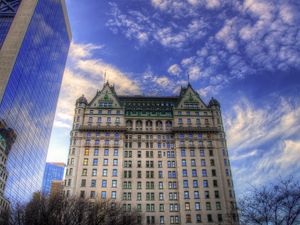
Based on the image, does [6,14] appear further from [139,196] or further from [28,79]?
[139,196]

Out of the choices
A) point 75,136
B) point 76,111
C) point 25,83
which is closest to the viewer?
point 75,136

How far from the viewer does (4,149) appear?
102438mm

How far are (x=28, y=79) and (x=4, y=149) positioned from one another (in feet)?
103

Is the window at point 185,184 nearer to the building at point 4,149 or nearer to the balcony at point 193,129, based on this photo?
the balcony at point 193,129

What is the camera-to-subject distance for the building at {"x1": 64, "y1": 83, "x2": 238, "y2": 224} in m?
82.2

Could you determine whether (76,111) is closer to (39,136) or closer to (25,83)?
(25,83)

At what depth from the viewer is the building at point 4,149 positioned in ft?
325

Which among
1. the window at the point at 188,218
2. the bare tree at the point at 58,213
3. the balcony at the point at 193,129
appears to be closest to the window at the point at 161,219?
the window at the point at 188,218

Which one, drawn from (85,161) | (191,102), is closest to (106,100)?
(85,161)

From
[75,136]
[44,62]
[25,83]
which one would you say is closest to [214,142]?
[75,136]

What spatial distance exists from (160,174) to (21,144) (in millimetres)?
65940

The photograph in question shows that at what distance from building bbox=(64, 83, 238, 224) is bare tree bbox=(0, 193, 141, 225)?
2838cm

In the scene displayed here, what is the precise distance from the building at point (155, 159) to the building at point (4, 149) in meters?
27.3

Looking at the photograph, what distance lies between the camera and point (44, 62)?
132 metres
